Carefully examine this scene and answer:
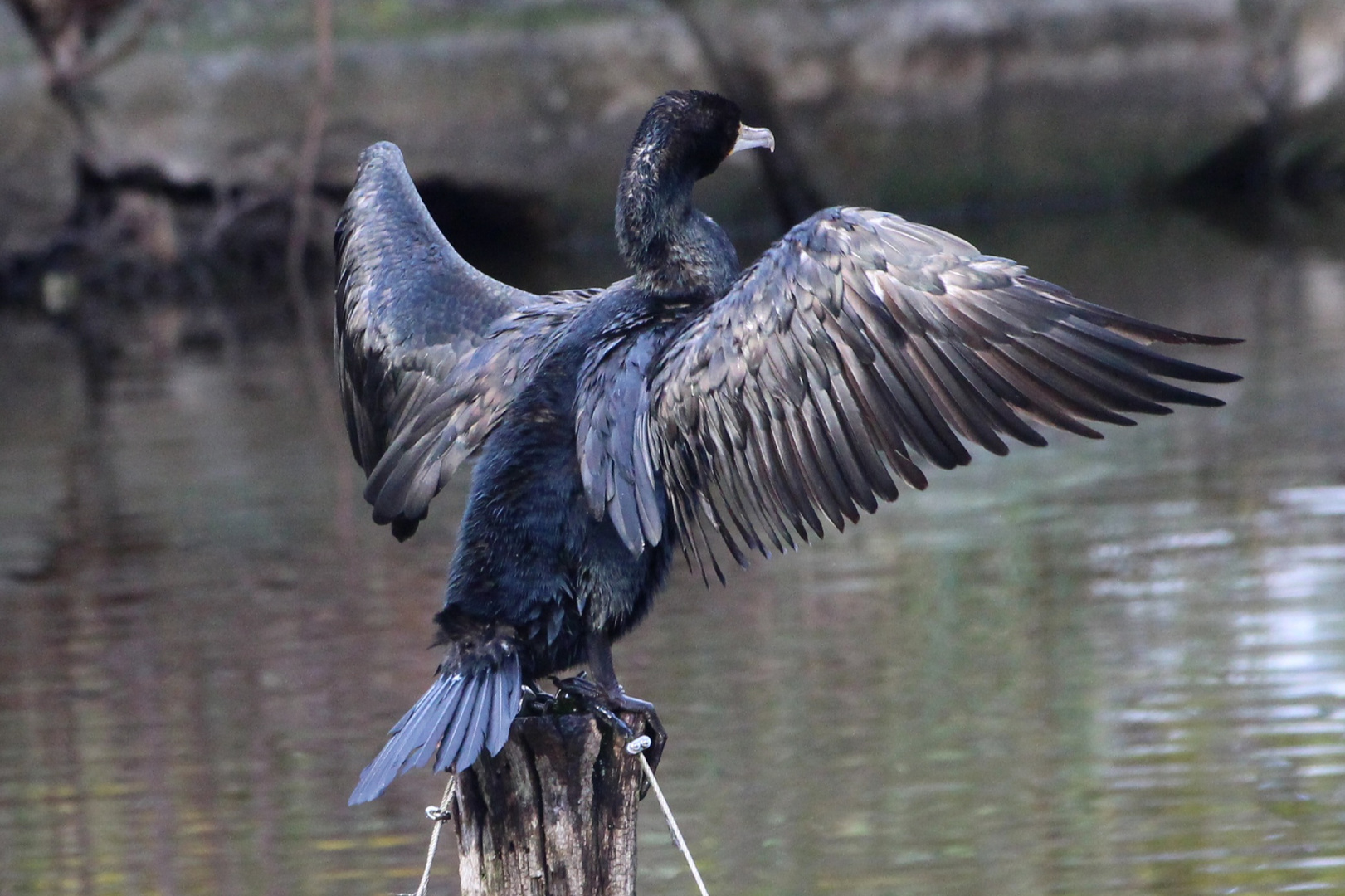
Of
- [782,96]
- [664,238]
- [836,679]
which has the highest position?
[782,96]

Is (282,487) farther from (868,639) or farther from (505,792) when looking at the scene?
(505,792)

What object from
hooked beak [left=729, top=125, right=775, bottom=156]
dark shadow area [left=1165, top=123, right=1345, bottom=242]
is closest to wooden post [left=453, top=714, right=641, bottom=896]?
hooked beak [left=729, top=125, right=775, bottom=156]

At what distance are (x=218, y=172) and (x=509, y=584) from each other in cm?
1352

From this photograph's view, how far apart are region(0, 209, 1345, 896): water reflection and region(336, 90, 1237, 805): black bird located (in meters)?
1.23

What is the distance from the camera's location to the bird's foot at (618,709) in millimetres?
3310

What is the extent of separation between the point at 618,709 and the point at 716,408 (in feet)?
1.79

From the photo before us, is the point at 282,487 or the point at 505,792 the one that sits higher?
the point at 282,487

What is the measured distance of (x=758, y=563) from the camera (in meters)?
7.25

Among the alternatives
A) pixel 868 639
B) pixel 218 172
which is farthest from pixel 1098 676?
pixel 218 172

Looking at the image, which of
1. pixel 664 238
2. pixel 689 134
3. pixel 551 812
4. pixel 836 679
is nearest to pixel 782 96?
pixel 836 679

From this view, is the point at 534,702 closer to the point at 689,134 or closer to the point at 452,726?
the point at 452,726

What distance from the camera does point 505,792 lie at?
3.26 m

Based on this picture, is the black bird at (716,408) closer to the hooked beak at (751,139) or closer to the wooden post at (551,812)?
the wooden post at (551,812)

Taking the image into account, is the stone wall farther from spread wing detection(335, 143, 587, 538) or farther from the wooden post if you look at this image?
the wooden post
